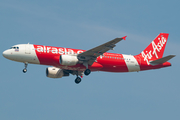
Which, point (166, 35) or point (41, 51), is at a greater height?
point (166, 35)

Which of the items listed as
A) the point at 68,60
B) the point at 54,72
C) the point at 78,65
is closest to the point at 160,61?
the point at 78,65

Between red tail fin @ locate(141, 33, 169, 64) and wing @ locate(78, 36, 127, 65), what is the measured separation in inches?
380

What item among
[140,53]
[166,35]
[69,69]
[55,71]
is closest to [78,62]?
[69,69]

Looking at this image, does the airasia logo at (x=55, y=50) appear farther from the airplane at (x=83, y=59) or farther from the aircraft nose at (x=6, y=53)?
the aircraft nose at (x=6, y=53)

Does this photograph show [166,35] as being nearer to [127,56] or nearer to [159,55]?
[159,55]

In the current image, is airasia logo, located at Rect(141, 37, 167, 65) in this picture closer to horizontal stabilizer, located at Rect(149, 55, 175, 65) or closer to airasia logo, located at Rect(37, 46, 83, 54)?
horizontal stabilizer, located at Rect(149, 55, 175, 65)

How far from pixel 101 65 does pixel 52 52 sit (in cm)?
784

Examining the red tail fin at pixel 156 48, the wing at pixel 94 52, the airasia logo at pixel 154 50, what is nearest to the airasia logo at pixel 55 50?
the wing at pixel 94 52

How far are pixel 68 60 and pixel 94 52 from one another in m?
3.97

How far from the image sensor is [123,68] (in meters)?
53.4

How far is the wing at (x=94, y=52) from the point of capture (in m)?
47.3

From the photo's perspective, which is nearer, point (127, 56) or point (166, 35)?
point (127, 56)

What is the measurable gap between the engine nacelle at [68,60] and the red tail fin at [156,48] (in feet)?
41.7

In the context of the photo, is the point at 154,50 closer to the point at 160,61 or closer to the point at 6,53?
the point at 160,61
